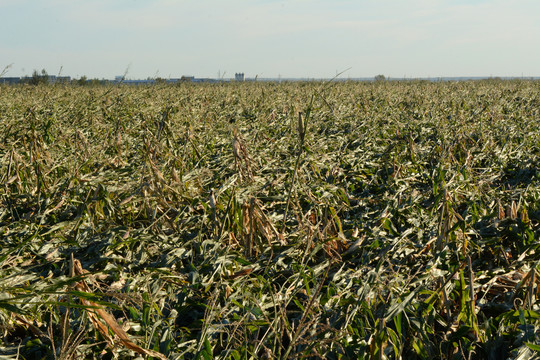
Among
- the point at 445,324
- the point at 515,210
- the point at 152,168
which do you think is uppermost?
the point at 152,168

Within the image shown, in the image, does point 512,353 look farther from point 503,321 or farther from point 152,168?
point 152,168

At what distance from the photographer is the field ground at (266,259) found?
193 centimetres

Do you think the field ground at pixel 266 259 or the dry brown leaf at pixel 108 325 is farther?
the field ground at pixel 266 259

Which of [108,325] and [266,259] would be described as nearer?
[108,325]

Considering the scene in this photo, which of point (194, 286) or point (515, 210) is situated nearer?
point (194, 286)

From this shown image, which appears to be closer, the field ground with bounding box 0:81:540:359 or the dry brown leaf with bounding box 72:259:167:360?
the dry brown leaf with bounding box 72:259:167:360

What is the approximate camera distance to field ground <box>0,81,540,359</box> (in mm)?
1933

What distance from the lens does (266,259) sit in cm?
277

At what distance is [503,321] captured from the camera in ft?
6.61

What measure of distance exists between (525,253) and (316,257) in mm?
1211

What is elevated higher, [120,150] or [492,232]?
[120,150]

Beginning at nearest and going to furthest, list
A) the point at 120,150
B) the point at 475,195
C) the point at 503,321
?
the point at 503,321
the point at 475,195
the point at 120,150

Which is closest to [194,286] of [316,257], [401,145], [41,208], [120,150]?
[316,257]

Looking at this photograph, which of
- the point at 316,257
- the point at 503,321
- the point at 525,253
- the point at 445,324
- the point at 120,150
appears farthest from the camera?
the point at 120,150
